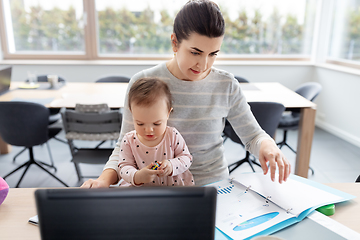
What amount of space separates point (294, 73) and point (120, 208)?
4350mm

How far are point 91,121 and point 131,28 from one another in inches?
104

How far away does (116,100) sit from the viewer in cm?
252

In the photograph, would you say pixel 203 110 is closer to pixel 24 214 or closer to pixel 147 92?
pixel 147 92

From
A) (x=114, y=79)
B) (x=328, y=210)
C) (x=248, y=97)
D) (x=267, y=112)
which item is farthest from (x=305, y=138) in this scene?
(x=114, y=79)

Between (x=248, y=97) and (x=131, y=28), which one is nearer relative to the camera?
(x=248, y=97)

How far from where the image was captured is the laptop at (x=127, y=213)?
1.69 feet

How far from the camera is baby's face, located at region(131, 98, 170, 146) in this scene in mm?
961

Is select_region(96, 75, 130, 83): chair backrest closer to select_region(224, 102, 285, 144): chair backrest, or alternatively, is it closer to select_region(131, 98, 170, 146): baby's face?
select_region(224, 102, 285, 144): chair backrest

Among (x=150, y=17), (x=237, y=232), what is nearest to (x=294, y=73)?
(x=150, y=17)

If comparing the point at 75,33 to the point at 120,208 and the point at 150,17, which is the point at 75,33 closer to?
the point at 150,17

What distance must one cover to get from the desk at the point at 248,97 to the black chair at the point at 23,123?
0.53 ft

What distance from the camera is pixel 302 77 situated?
4422 mm

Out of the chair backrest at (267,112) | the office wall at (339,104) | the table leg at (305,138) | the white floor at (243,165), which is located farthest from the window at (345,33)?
the chair backrest at (267,112)

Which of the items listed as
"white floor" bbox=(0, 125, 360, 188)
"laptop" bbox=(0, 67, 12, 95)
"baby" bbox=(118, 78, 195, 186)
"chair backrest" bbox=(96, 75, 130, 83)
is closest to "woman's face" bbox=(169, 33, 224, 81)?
"baby" bbox=(118, 78, 195, 186)
